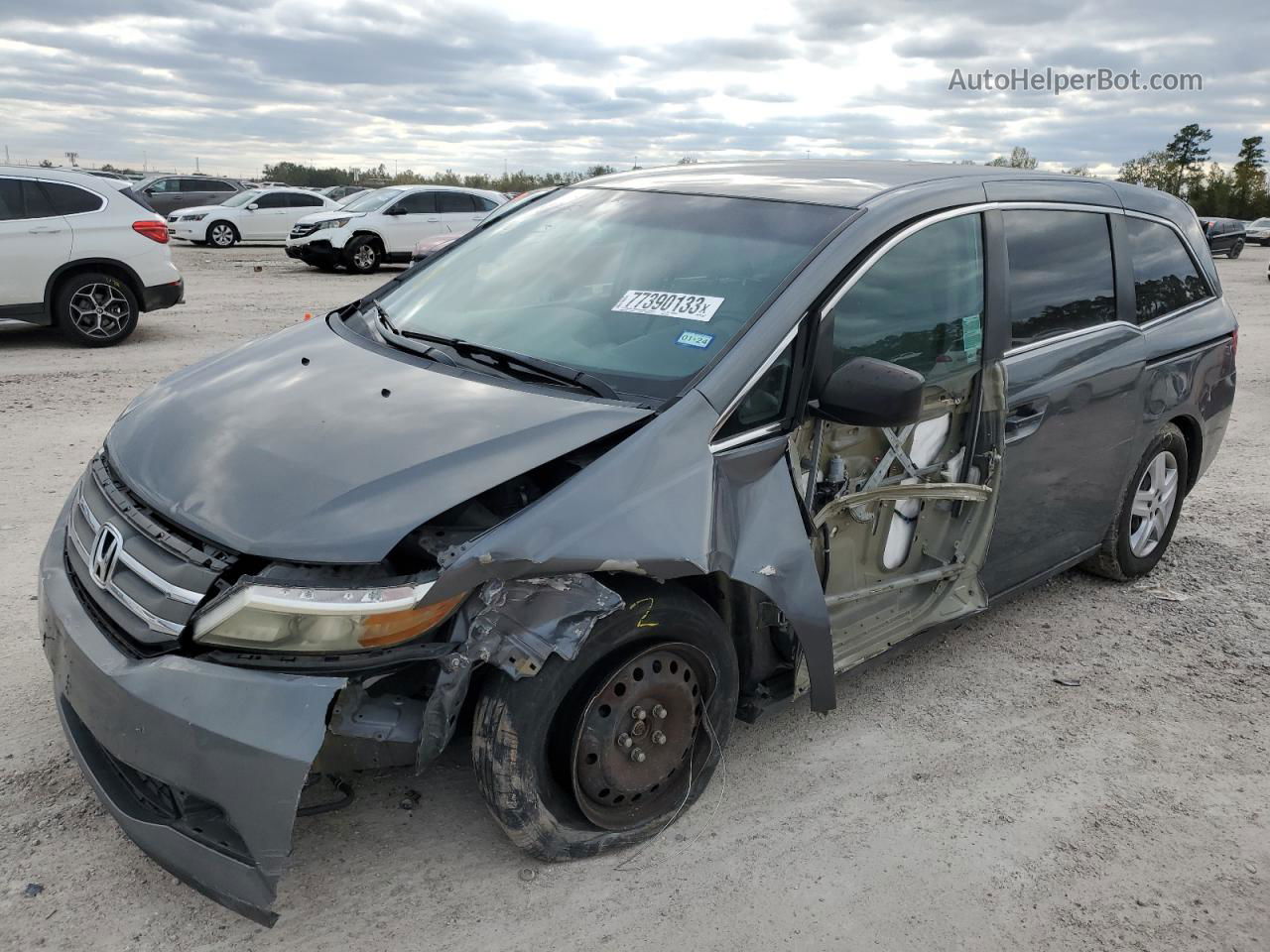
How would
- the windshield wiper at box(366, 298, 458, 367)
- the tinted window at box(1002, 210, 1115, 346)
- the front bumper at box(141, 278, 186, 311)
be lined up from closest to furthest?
the windshield wiper at box(366, 298, 458, 367), the tinted window at box(1002, 210, 1115, 346), the front bumper at box(141, 278, 186, 311)

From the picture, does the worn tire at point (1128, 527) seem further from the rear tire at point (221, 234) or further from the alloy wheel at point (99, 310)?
the rear tire at point (221, 234)

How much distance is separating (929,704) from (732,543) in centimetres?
146

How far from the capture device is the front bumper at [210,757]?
85.3 inches

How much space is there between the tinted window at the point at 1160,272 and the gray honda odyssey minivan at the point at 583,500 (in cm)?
41

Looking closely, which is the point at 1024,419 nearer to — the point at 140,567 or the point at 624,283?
the point at 624,283

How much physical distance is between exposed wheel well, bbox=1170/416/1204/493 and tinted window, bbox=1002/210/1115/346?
0.91 metres

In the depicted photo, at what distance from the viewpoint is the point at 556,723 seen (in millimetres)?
2523

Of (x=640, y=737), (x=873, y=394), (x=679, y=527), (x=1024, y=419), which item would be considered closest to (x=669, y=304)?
(x=873, y=394)

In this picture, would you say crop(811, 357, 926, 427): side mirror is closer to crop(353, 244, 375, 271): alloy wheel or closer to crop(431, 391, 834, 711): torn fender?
crop(431, 391, 834, 711): torn fender

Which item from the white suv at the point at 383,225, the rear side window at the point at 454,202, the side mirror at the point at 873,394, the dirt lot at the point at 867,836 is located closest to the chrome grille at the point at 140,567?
the dirt lot at the point at 867,836

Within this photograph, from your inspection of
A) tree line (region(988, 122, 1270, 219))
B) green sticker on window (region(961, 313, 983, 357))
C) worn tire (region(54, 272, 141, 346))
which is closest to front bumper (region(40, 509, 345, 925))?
green sticker on window (region(961, 313, 983, 357))

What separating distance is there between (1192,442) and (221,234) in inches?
931

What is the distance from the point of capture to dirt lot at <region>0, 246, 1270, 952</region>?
2512mm

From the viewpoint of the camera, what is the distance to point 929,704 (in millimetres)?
3658
